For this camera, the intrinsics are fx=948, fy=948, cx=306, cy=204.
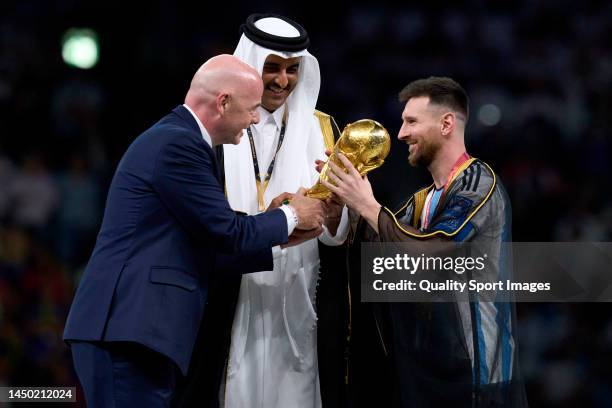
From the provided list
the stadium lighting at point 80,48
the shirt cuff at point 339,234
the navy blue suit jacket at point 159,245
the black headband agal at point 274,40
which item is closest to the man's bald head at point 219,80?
the navy blue suit jacket at point 159,245

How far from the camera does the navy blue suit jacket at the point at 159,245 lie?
2.81m

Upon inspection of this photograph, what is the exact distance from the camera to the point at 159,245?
2873 mm

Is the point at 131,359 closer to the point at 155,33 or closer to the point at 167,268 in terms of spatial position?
the point at 167,268

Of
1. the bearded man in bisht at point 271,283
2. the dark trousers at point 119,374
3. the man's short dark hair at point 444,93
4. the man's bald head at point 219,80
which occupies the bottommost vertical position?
the dark trousers at point 119,374

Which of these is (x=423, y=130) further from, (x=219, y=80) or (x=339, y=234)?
(x=219, y=80)

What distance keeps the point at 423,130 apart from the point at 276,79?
1.87ft

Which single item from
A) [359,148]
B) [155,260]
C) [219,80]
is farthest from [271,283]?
[219,80]

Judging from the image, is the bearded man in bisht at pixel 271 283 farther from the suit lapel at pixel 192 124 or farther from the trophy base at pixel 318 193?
the suit lapel at pixel 192 124

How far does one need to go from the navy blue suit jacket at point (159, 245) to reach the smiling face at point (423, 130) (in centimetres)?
79

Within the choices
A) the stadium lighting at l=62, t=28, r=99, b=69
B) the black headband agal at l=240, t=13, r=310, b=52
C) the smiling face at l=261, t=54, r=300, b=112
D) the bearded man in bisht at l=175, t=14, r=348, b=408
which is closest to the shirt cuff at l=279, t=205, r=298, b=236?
the bearded man in bisht at l=175, t=14, r=348, b=408

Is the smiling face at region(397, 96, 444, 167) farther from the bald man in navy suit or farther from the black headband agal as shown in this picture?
the bald man in navy suit

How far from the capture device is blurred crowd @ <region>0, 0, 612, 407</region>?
5.81m

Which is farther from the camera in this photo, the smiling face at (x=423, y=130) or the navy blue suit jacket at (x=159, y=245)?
the smiling face at (x=423, y=130)

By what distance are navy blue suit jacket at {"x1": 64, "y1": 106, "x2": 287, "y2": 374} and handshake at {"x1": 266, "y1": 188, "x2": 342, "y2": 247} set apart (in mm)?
250
